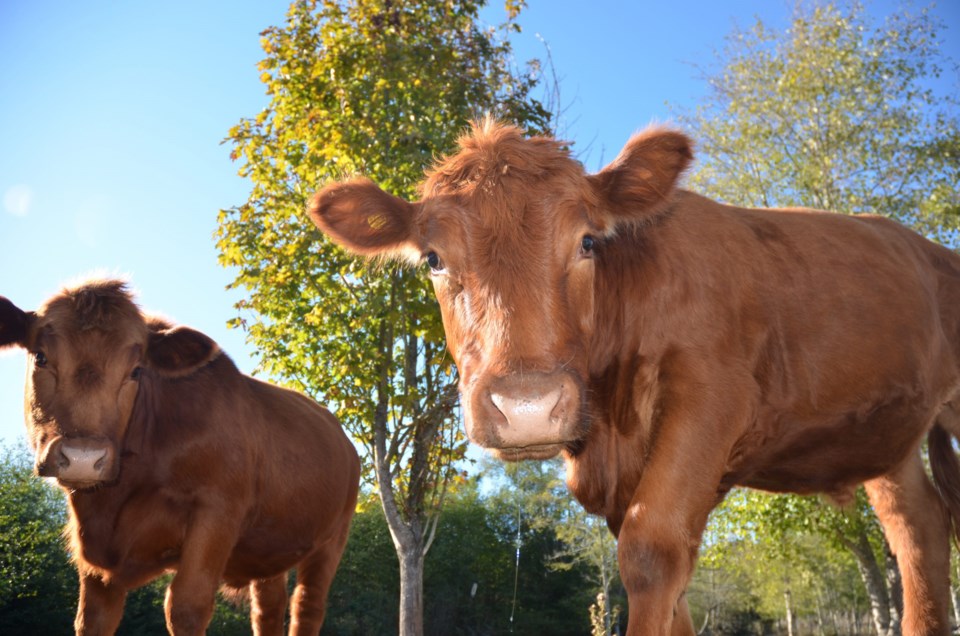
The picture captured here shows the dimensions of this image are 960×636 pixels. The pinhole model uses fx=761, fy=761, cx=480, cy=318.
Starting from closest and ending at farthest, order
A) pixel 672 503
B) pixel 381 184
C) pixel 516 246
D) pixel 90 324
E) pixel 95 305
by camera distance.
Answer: pixel 672 503 → pixel 516 246 → pixel 90 324 → pixel 95 305 → pixel 381 184

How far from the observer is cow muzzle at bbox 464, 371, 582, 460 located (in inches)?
92.9

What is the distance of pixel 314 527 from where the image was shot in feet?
20.9

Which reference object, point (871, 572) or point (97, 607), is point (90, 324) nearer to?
point (97, 607)

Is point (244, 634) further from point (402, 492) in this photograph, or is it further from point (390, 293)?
point (390, 293)

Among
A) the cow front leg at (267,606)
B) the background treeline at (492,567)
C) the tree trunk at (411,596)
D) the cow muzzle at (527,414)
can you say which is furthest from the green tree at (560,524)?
the cow muzzle at (527,414)

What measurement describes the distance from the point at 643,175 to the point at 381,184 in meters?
7.34

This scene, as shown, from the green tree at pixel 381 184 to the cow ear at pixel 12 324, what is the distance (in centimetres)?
545

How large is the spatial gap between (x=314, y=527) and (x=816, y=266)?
446 cm

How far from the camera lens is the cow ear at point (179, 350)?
5.43 metres

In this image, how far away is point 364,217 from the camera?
3.75m

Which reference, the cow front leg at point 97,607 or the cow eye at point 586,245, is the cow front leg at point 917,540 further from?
the cow front leg at point 97,607

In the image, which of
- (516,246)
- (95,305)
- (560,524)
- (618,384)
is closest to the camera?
(516,246)

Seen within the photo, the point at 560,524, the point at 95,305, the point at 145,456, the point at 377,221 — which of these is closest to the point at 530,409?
the point at 377,221

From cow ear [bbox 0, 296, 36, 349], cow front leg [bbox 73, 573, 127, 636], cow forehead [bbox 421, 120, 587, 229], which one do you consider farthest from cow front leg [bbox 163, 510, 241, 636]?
cow forehead [bbox 421, 120, 587, 229]
